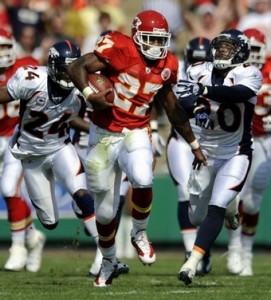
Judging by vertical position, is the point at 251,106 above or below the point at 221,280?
above

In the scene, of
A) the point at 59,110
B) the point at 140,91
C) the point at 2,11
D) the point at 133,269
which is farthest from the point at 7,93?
the point at 2,11

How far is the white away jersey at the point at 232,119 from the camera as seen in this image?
8.29m

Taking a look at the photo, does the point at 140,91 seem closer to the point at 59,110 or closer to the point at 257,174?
the point at 59,110

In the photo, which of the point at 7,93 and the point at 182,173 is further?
the point at 182,173

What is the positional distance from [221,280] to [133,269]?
5.18ft

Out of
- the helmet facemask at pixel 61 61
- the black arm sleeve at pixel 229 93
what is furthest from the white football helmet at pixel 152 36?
the helmet facemask at pixel 61 61

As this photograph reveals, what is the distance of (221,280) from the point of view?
905 cm

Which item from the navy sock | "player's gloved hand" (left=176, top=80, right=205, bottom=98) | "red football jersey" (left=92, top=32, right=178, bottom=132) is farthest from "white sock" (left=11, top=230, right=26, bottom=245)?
"player's gloved hand" (left=176, top=80, right=205, bottom=98)

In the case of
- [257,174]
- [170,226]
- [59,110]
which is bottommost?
[170,226]

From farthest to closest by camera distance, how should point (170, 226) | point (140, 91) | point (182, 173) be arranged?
point (170, 226) < point (182, 173) < point (140, 91)

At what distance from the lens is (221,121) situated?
839 cm

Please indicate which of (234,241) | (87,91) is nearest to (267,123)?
(234,241)

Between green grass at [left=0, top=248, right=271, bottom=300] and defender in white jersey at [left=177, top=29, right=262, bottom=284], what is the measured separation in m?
0.39

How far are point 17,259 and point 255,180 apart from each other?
2.24 meters
